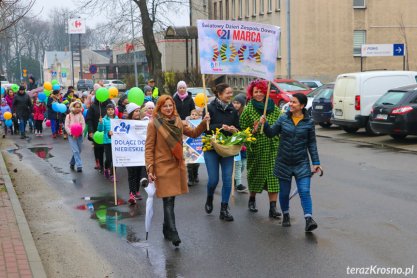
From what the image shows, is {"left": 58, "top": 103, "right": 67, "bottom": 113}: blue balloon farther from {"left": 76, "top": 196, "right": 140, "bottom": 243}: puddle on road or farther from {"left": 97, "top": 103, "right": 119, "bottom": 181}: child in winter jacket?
{"left": 76, "top": 196, "right": 140, "bottom": 243}: puddle on road

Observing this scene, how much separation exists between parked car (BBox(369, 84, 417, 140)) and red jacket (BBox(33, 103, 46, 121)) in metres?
12.0

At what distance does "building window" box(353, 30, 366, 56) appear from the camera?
46969mm

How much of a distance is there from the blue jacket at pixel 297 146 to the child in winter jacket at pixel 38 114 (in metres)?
17.7

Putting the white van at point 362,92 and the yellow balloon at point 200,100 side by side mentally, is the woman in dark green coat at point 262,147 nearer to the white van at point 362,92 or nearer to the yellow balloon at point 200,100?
the yellow balloon at point 200,100

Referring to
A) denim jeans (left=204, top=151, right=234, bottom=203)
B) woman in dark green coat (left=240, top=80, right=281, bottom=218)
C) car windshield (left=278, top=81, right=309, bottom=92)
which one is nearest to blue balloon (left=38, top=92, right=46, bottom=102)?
car windshield (left=278, top=81, right=309, bottom=92)

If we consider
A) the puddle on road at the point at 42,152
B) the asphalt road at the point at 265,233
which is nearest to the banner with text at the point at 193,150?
the asphalt road at the point at 265,233

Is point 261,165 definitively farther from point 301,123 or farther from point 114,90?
point 114,90

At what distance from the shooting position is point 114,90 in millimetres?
15047

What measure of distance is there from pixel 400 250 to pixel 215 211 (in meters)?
3.15

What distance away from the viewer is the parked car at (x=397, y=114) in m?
17.1

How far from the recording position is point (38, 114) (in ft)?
81.1

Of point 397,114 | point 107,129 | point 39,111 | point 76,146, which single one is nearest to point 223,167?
point 107,129

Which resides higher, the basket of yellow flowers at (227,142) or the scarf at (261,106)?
the scarf at (261,106)

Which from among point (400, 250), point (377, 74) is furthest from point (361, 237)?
point (377, 74)
